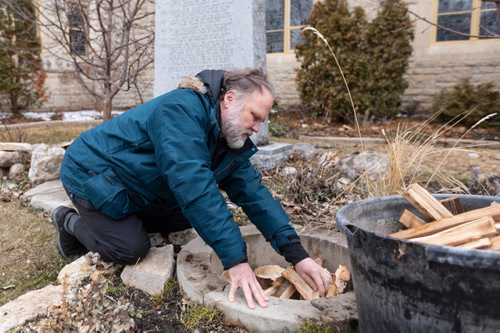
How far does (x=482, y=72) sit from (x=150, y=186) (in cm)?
738

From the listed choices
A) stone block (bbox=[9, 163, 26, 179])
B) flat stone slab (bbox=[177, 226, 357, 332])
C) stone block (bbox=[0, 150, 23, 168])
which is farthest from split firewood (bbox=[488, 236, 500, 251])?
stone block (bbox=[0, 150, 23, 168])

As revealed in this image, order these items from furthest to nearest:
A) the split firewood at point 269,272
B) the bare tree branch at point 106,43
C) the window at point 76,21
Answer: the window at point 76,21 → the bare tree branch at point 106,43 → the split firewood at point 269,272

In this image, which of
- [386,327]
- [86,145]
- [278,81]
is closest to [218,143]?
[86,145]

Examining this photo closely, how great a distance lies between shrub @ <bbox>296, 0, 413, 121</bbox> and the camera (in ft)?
24.2

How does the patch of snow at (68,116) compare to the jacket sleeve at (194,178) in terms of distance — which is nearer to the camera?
the jacket sleeve at (194,178)

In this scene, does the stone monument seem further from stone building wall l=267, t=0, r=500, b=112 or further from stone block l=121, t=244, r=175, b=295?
stone building wall l=267, t=0, r=500, b=112

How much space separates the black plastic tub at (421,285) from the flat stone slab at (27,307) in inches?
57.4

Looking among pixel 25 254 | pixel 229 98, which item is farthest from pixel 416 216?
pixel 25 254

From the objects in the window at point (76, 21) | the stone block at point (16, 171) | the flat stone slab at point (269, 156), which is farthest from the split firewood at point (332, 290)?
the window at point (76, 21)

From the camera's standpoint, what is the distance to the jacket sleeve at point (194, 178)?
1801mm

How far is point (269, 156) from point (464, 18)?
5880 mm

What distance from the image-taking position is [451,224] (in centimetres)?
147

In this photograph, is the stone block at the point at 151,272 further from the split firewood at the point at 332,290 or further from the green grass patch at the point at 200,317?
the split firewood at the point at 332,290

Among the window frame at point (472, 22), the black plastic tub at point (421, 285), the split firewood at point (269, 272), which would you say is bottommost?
the split firewood at point (269, 272)
